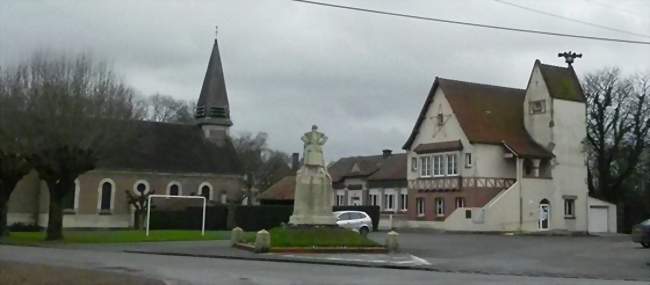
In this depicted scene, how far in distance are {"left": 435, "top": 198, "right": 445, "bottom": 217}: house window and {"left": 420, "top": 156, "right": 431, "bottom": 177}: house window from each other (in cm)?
249

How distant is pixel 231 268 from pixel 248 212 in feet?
113

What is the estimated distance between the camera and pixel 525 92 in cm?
Result: 6097

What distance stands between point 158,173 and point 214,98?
10726 mm

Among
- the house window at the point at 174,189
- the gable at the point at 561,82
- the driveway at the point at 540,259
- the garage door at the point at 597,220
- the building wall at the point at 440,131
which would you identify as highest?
the gable at the point at 561,82

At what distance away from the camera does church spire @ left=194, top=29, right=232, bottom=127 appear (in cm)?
7231

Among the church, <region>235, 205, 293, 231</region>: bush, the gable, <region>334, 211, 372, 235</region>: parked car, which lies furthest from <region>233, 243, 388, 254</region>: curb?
the gable

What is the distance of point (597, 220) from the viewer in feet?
191

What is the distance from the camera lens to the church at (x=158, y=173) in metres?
60.2

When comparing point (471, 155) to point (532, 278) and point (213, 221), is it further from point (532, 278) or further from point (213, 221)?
point (532, 278)

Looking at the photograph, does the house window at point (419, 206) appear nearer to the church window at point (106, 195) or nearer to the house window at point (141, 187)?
the house window at point (141, 187)

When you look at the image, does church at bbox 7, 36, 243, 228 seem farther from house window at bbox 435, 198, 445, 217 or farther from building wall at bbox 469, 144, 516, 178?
building wall at bbox 469, 144, 516, 178

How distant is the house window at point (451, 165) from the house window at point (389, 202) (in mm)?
9757

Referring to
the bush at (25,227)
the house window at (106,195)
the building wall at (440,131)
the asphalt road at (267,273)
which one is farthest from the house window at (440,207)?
the asphalt road at (267,273)

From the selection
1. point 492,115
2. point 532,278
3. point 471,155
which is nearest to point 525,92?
point 492,115
